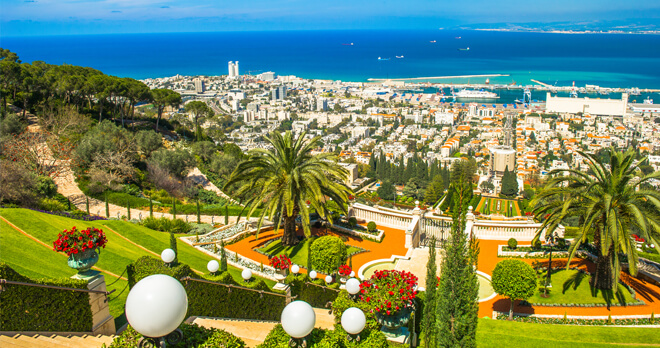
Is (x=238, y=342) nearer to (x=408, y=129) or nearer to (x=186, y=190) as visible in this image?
(x=186, y=190)

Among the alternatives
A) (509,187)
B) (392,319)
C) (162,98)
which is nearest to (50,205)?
(392,319)

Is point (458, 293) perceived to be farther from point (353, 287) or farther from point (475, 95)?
point (475, 95)

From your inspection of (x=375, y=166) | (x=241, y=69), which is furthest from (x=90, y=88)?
(x=241, y=69)

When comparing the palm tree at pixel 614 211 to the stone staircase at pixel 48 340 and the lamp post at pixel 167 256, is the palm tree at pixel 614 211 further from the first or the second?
the stone staircase at pixel 48 340

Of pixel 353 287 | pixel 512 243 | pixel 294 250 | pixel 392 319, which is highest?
pixel 353 287

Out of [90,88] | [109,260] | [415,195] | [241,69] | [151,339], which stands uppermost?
[241,69]

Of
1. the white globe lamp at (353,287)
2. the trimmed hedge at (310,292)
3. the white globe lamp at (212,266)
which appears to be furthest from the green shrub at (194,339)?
the trimmed hedge at (310,292)
